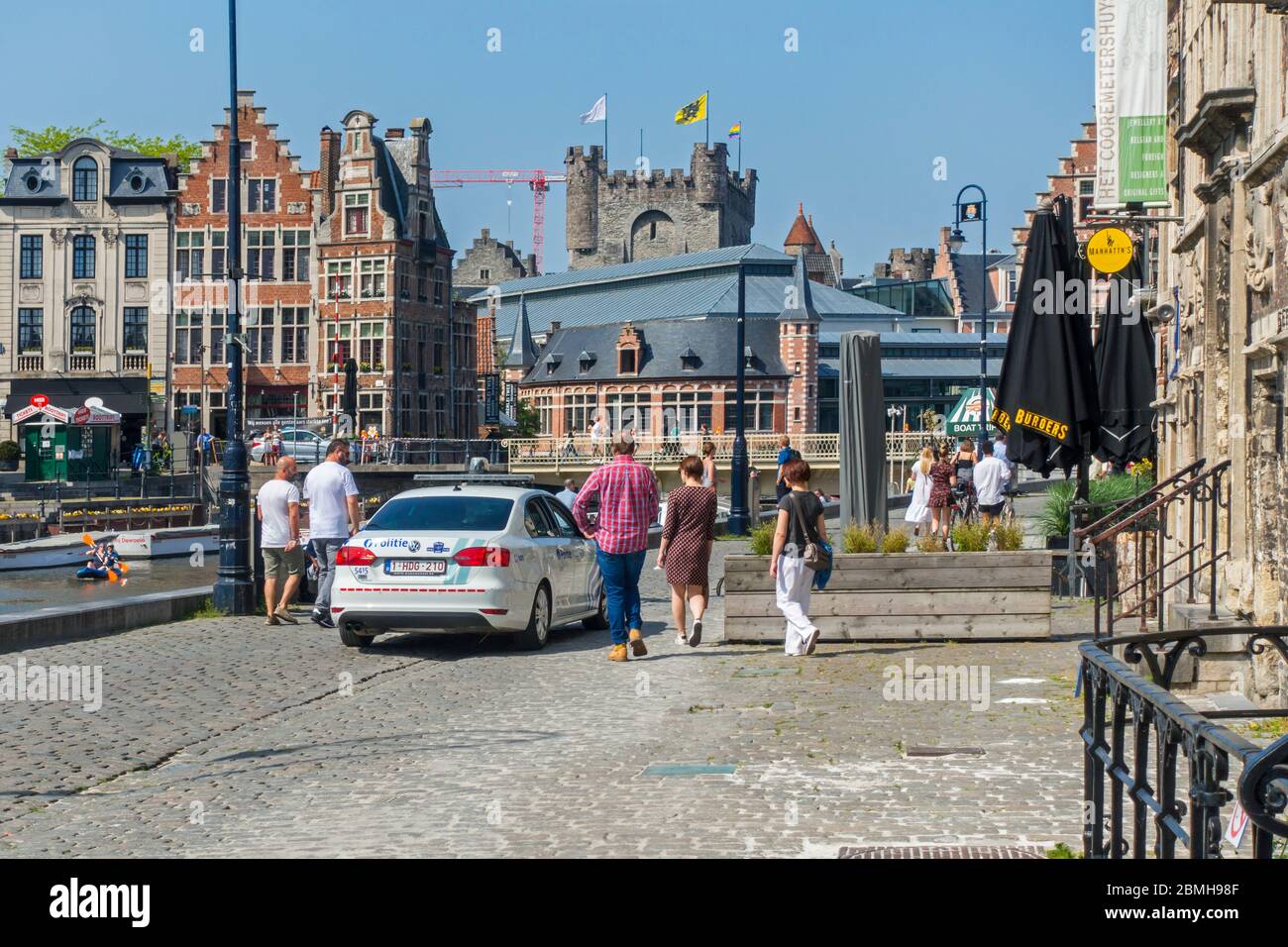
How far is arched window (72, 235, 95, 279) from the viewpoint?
68.4m

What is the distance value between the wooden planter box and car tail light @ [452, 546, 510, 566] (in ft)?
6.41

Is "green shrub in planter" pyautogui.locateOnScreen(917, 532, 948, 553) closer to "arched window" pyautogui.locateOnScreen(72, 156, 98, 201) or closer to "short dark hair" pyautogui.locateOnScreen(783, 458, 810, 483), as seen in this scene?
"short dark hair" pyautogui.locateOnScreen(783, 458, 810, 483)

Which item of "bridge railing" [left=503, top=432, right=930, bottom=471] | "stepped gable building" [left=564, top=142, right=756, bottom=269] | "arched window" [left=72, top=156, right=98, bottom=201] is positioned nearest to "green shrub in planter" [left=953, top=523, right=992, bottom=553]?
"arched window" [left=72, top=156, right=98, bottom=201]

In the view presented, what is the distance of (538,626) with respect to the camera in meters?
15.5

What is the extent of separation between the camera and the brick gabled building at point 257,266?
233 feet

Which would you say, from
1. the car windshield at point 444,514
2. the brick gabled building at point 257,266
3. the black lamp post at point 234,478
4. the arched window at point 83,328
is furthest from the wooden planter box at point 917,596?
the brick gabled building at point 257,266

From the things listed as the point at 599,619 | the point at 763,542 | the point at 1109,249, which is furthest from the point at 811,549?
the point at 1109,249

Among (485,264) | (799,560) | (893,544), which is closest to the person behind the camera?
(799,560)

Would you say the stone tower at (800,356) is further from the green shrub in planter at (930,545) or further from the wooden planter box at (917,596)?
the wooden planter box at (917,596)

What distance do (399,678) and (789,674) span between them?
2.99m

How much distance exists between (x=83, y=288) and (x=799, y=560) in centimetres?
5916

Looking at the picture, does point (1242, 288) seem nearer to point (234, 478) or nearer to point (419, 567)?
point (419, 567)

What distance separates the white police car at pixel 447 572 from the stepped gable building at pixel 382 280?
56243 mm
